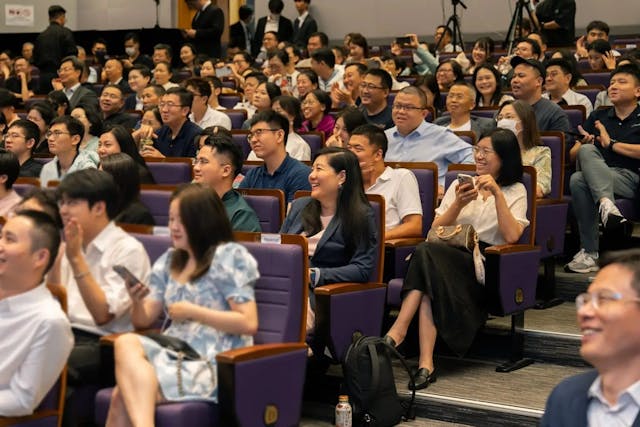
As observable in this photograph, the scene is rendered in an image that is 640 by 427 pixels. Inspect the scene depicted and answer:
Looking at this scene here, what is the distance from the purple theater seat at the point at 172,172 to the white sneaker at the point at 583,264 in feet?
5.54

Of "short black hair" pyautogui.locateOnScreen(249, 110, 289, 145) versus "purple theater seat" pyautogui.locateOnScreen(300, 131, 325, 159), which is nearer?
"short black hair" pyautogui.locateOnScreen(249, 110, 289, 145)

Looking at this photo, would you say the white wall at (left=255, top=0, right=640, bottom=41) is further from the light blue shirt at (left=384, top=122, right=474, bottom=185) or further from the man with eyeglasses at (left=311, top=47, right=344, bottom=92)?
the light blue shirt at (left=384, top=122, right=474, bottom=185)

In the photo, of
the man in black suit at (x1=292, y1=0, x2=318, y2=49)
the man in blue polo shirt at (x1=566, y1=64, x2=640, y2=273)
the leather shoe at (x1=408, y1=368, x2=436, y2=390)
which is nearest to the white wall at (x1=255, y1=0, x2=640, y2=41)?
the man in black suit at (x1=292, y1=0, x2=318, y2=49)

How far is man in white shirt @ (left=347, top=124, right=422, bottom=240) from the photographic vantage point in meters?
4.22

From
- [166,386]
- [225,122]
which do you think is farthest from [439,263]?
[225,122]

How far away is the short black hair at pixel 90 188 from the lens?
3.17 metres

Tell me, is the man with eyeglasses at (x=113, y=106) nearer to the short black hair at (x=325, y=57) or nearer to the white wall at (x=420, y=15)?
the short black hair at (x=325, y=57)

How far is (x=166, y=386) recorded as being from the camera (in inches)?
111

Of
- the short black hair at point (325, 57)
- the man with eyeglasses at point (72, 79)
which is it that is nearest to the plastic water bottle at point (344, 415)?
the short black hair at point (325, 57)

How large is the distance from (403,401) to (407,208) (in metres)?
0.84

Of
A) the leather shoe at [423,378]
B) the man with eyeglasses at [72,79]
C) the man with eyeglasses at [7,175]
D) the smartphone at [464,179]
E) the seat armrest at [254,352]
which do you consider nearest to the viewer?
the seat armrest at [254,352]

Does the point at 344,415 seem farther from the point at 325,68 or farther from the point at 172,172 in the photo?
the point at 325,68

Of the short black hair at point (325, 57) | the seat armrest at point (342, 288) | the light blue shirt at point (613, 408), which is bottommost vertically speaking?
the seat armrest at point (342, 288)

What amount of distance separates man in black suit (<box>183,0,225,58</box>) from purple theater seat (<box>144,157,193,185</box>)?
6157mm
